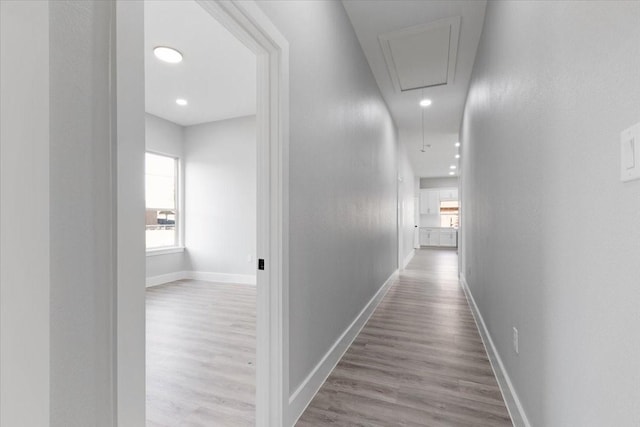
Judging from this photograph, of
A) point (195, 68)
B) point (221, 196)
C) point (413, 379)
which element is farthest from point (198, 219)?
point (413, 379)

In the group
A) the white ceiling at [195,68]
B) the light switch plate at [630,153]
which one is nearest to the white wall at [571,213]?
the light switch plate at [630,153]

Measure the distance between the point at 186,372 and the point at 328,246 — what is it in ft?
4.70

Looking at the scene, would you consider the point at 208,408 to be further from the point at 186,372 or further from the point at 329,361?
the point at 329,361

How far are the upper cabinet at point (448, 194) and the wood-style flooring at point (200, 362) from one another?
10.1 meters

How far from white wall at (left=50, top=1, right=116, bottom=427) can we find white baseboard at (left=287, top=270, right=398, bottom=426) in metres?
1.17

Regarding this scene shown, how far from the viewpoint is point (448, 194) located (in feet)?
39.2

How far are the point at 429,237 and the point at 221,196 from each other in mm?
9625

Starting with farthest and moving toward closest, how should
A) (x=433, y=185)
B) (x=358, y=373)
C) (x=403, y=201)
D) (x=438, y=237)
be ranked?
(x=433, y=185) < (x=438, y=237) < (x=403, y=201) < (x=358, y=373)

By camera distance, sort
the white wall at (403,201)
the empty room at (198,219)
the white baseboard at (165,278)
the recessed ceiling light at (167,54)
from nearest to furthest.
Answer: the empty room at (198,219)
the recessed ceiling light at (167,54)
the white baseboard at (165,278)
the white wall at (403,201)

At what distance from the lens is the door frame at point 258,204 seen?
0.74 metres

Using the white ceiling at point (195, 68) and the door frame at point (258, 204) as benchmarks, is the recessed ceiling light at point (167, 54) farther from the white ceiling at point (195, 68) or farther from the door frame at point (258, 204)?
the door frame at point (258, 204)

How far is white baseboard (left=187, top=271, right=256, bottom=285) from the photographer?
5254 mm

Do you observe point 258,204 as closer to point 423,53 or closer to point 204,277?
point 423,53

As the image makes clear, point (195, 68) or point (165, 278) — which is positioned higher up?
point (195, 68)
